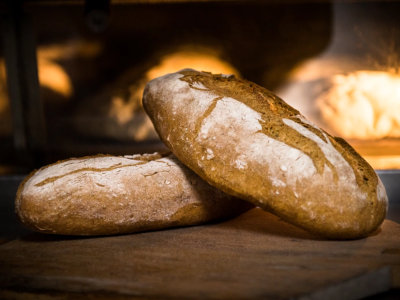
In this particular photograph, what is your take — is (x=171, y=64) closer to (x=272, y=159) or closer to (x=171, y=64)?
(x=171, y=64)

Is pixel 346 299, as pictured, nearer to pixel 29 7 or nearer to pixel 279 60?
pixel 279 60

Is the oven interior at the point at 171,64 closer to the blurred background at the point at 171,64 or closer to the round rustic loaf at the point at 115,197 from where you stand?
the blurred background at the point at 171,64

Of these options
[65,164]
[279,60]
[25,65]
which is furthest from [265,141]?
[25,65]

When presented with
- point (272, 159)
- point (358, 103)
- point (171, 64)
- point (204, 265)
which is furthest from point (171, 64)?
point (204, 265)

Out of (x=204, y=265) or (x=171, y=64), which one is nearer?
(x=204, y=265)

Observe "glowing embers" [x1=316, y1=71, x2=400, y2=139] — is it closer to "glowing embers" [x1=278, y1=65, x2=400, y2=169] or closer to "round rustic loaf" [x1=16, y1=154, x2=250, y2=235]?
"glowing embers" [x1=278, y1=65, x2=400, y2=169]

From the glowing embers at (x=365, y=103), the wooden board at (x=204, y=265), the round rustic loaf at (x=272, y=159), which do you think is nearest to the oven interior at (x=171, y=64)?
the glowing embers at (x=365, y=103)
